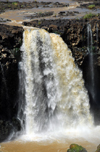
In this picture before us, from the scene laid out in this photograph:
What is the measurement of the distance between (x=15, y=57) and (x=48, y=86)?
3.07 m

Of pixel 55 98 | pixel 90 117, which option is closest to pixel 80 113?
pixel 90 117

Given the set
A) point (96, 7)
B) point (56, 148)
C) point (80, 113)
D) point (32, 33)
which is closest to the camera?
point (56, 148)

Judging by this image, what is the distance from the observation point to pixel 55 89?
15594mm

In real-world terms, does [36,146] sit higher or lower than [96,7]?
lower

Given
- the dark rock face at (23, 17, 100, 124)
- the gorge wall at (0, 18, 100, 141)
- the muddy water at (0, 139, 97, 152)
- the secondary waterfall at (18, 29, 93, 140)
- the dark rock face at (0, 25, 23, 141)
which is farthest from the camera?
the dark rock face at (23, 17, 100, 124)

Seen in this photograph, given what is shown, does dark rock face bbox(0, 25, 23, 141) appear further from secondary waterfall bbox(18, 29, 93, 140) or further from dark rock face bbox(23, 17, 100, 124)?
dark rock face bbox(23, 17, 100, 124)

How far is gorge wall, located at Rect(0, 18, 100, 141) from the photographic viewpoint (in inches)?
565

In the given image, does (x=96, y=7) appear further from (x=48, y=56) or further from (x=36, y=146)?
(x=36, y=146)

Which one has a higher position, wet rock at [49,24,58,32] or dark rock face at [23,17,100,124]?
wet rock at [49,24,58,32]

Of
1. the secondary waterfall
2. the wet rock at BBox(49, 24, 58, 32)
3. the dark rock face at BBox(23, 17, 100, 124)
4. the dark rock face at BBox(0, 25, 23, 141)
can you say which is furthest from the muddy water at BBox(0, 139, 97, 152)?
the wet rock at BBox(49, 24, 58, 32)

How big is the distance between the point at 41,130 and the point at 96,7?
18493 mm

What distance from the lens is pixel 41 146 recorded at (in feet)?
44.6

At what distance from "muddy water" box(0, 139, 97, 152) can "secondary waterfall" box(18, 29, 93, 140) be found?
157 cm

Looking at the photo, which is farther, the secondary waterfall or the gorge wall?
the secondary waterfall
